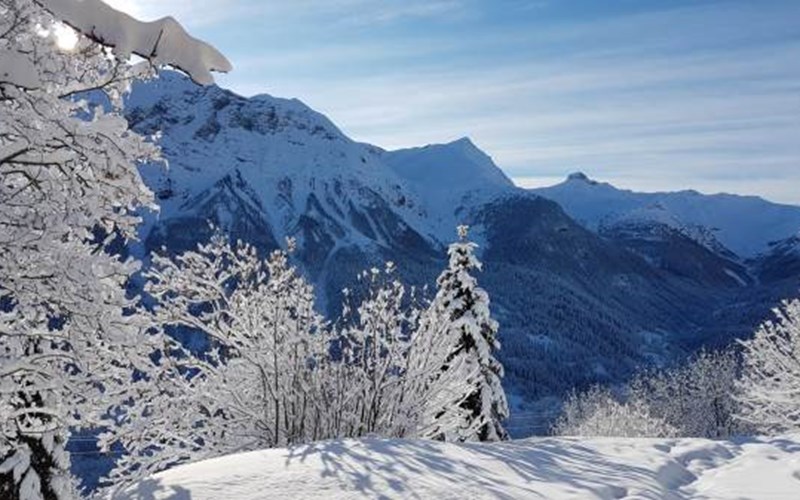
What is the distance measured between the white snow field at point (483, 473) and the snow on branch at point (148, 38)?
120 inches

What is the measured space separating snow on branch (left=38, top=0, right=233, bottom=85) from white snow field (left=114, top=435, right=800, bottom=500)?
304cm

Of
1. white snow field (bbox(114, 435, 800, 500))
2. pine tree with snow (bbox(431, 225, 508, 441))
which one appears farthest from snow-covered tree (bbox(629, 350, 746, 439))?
white snow field (bbox(114, 435, 800, 500))

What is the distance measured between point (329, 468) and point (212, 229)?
5.58 metres

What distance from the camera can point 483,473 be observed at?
238 inches

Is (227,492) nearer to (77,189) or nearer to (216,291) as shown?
(77,189)

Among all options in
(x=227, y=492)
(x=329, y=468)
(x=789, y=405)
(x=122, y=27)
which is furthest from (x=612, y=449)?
(x=789, y=405)

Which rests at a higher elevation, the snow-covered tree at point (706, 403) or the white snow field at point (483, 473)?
the white snow field at point (483, 473)

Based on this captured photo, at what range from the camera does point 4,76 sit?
11.5 ft

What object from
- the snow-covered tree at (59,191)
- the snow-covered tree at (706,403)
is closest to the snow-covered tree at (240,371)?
the snow-covered tree at (59,191)

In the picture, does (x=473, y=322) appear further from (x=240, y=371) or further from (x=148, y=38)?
(x=148, y=38)

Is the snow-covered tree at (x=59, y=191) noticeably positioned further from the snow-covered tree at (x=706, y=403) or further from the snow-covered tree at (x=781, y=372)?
the snow-covered tree at (x=706, y=403)

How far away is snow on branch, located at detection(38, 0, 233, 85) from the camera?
312 cm

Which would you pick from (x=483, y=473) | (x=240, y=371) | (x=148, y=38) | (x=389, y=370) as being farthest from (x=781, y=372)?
(x=148, y=38)

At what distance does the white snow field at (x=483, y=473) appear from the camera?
17.6 feet
